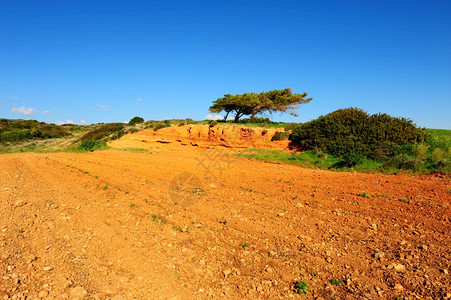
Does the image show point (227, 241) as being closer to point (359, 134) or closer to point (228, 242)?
point (228, 242)

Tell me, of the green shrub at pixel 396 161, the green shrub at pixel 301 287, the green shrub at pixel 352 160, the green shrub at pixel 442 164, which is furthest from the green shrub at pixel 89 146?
the green shrub at pixel 442 164

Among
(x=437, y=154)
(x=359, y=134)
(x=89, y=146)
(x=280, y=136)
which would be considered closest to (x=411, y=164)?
(x=437, y=154)

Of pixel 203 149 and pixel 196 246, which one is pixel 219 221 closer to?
pixel 196 246

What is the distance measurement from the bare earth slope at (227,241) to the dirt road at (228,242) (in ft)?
0.07

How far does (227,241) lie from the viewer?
4926 millimetres

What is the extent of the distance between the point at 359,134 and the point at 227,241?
12900 mm

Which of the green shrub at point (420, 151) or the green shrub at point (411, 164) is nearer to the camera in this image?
the green shrub at point (411, 164)

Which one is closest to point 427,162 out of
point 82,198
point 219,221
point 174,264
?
point 219,221

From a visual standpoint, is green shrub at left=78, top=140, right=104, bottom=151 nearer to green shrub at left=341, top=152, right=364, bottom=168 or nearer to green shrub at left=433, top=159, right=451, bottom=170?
green shrub at left=341, top=152, right=364, bottom=168

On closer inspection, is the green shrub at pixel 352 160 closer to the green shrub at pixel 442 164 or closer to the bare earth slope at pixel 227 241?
the green shrub at pixel 442 164

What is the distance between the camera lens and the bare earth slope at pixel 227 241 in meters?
3.56

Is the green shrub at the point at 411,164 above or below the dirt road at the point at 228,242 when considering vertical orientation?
above

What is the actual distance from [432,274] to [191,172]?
972 cm

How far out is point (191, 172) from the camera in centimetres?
1200
